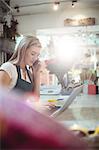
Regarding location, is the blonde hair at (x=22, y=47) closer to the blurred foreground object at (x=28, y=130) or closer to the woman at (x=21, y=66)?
the woman at (x=21, y=66)

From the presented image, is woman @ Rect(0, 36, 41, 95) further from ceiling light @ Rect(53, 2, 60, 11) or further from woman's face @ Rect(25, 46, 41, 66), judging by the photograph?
ceiling light @ Rect(53, 2, 60, 11)

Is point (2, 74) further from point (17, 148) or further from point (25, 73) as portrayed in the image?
point (17, 148)

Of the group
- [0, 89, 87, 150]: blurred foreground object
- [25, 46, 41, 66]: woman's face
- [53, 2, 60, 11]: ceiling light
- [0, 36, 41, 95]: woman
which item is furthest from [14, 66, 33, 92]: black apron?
[53, 2, 60, 11]: ceiling light

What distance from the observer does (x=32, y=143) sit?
13.2 inches

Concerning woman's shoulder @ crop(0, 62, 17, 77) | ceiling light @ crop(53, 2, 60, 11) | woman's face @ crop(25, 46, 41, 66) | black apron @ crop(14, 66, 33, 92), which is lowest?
black apron @ crop(14, 66, 33, 92)

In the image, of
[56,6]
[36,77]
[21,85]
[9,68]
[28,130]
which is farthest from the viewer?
[56,6]

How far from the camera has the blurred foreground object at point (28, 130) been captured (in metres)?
0.33

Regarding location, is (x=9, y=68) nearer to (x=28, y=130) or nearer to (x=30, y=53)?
(x=30, y=53)

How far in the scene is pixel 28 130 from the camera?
1.14ft

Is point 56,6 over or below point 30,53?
over

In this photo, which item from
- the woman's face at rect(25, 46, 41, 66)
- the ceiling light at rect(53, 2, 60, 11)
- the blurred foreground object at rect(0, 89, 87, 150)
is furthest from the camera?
the ceiling light at rect(53, 2, 60, 11)

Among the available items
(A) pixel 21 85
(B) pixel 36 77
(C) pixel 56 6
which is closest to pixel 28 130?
(A) pixel 21 85

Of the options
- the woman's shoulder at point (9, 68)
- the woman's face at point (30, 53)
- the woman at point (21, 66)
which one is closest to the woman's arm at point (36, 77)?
the woman at point (21, 66)

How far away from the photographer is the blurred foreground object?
1.10 ft
